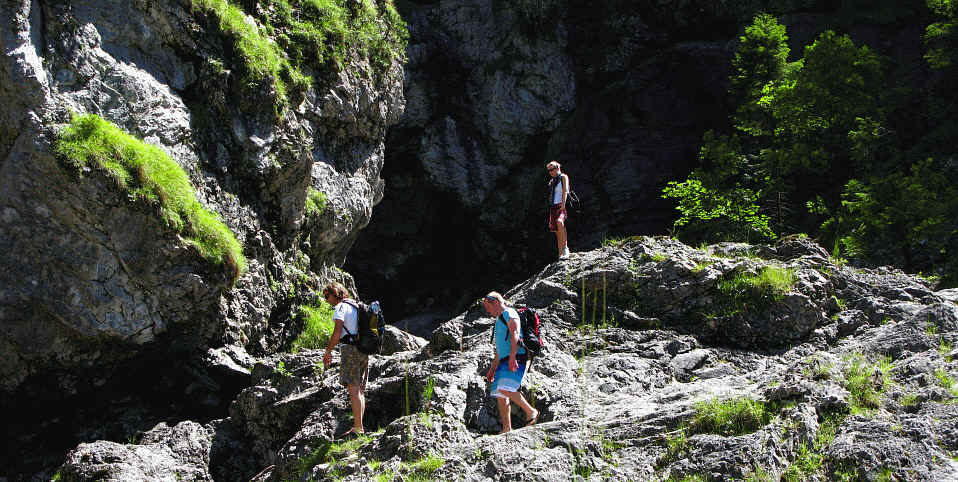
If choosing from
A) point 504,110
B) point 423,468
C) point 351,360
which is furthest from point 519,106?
point 423,468

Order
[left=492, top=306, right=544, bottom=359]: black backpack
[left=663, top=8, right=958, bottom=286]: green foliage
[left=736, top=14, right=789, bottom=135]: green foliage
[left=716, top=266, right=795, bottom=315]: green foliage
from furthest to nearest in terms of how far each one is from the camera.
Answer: [left=736, top=14, right=789, bottom=135]: green foliage
[left=663, top=8, right=958, bottom=286]: green foliage
[left=716, top=266, right=795, bottom=315]: green foliage
[left=492, top=306, right=544, bottom=359]: black backpack

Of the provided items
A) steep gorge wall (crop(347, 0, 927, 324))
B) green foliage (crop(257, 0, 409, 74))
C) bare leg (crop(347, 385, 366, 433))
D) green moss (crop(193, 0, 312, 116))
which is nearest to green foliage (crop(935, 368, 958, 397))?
bare leg (crop(347, 385, 366, 433))

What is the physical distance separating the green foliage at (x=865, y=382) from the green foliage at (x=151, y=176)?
9.43 meters

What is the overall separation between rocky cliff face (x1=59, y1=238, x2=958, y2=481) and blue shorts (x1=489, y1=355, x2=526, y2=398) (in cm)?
56

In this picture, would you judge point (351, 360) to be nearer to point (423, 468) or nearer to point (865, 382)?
point (423, 468)

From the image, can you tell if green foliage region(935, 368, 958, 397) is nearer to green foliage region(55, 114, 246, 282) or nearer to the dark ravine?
the dark ravine

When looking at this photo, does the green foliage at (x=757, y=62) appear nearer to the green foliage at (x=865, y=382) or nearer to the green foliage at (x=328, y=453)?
the green foliage at (x=865, y=382)

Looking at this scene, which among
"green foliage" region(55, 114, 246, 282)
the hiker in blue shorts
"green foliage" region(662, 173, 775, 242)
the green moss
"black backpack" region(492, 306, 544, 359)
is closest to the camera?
the hiker in blue shorts

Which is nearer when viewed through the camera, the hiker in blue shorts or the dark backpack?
the hiker in blue shorts

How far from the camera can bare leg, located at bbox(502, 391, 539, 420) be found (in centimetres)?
932

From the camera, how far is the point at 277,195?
15.6 meters

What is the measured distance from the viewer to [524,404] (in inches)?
374

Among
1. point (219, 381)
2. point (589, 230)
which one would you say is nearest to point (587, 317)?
point (219, 381)

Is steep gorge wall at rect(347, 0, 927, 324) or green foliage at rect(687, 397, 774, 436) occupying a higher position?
steep gorge wall at rect(347, 0, 927, 324)
